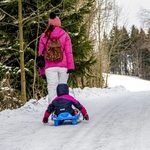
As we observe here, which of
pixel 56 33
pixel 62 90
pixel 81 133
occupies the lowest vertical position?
pixel 81 133

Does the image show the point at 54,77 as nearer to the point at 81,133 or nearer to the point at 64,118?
the point at 64,118

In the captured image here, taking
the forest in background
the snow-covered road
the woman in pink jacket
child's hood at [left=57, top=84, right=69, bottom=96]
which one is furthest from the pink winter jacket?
the forest in background

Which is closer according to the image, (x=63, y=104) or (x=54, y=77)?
(x=63, y=104)

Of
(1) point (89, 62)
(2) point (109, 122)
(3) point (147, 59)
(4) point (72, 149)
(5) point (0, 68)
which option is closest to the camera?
(4) point (72, 149)

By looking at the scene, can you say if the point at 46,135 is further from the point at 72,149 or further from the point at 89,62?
the point at 89,62

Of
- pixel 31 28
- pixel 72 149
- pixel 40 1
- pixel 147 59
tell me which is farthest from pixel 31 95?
pixel 147 59

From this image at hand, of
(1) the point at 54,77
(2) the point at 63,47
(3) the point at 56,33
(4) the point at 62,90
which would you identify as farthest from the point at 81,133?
(3) the point at 56,33

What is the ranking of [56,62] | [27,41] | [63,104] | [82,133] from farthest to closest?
[27,41], [56,62], [63,104], [82,133]

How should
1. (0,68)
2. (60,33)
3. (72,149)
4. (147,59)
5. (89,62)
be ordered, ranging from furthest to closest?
1. (147,59)
2. (89,62)
3. (0,68)
4. (60,33)
5. (72,149)

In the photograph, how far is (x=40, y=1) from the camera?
43.5ft

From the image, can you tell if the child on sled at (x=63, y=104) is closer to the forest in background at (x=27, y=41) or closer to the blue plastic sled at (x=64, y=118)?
the blue plastic sled at (x=64, y=118)

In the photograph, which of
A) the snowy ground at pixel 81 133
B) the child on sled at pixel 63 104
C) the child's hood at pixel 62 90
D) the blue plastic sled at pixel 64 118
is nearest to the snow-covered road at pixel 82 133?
the snowy ground at pixel 81 133

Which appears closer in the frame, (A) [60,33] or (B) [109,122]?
(B) [109,122]

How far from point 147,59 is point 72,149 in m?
105
